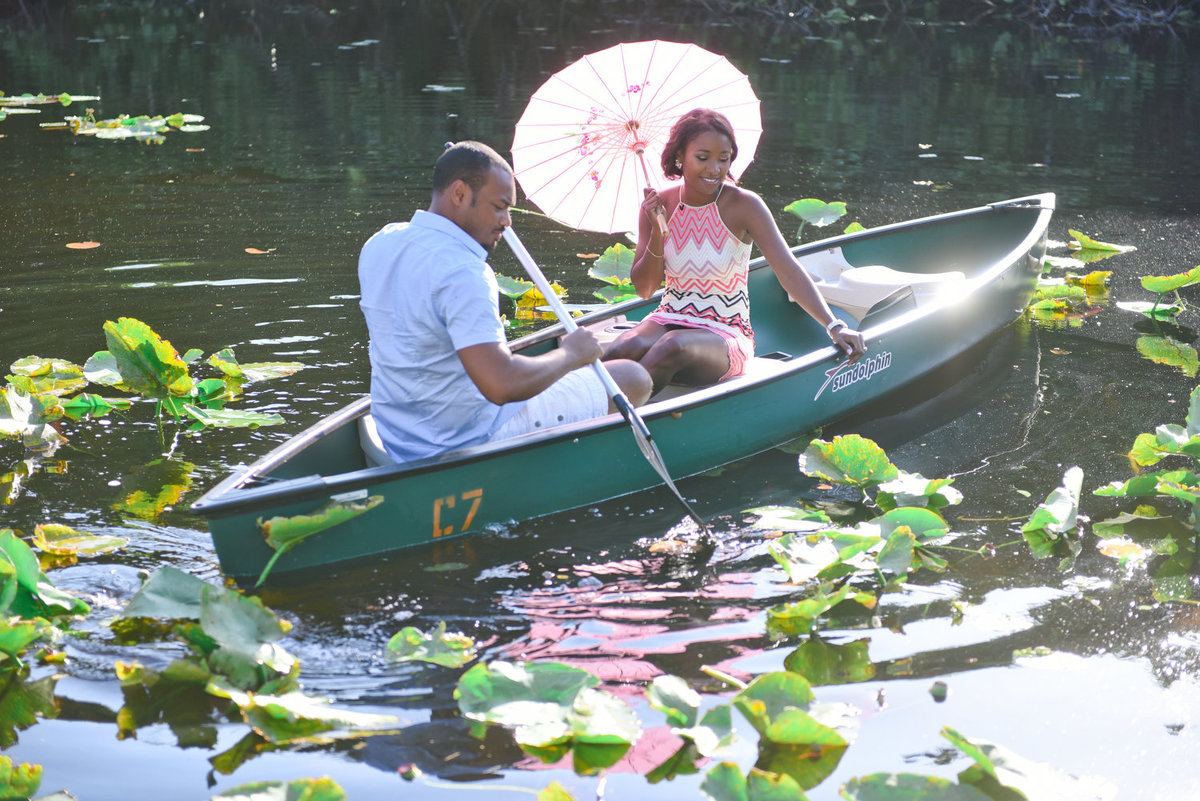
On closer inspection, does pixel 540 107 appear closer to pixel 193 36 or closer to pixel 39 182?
pixel 39 182

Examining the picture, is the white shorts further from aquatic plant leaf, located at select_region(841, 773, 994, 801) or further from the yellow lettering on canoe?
aquatic plant leaf, located at select_region(841, 773, 994, 801)

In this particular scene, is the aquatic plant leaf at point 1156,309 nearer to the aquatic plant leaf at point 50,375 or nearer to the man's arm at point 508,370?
the man's arm at point 508,370

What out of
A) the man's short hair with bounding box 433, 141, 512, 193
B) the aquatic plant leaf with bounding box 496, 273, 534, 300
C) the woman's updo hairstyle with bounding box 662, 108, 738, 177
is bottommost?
the aquatic plant leaf with bounding box 496, 273, 534, 300

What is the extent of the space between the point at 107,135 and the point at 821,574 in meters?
9.41

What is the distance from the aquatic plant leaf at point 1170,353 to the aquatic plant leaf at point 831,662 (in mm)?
3404

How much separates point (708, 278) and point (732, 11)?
2239cm

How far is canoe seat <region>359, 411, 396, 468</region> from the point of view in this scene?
3.93 metres

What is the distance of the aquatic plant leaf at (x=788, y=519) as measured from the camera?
13.2 feet

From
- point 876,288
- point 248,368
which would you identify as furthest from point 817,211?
point 248,368

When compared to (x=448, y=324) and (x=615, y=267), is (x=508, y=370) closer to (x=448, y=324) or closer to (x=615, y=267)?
(x=448, y=324)

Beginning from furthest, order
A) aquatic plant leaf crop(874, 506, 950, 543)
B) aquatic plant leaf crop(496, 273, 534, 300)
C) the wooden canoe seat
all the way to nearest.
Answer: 1. aquatic plant leaf crop(496, 273, 534, 300)
2. the wooden canoe seat
3. aquatic plant leaf crop(874, 506, 950, 543)

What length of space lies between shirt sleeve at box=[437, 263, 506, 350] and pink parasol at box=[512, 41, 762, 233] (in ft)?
4.79

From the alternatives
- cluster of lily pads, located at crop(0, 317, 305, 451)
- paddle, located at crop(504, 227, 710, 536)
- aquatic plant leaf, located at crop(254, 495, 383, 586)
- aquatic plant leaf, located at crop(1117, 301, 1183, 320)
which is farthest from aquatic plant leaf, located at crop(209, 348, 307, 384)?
aquatic plant leaf, located at crop(1117, 301, 1183, 320)

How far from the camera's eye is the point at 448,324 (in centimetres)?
347
